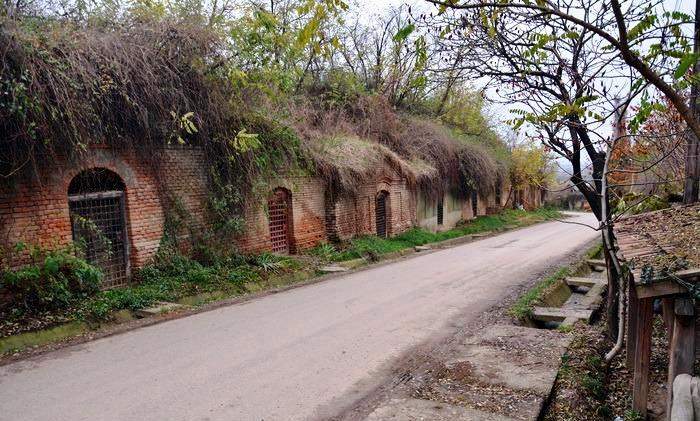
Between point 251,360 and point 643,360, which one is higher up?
point 643,360

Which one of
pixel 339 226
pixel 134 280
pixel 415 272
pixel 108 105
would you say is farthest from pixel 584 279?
pixel 108 105

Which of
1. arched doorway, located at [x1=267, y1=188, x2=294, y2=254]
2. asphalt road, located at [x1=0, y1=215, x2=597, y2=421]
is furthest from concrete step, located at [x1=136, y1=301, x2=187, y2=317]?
arched doorway, located at [x1=267, y1=188, x2=294, y2=254]

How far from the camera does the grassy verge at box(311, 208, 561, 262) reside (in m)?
16.8

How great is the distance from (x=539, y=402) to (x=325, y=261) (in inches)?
419

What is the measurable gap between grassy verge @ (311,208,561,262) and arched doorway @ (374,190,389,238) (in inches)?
22.0

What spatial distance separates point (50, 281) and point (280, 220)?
7528mm

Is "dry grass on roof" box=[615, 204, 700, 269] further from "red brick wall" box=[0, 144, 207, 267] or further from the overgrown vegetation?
"red brick wall" box=[0, 144, 207, 267]

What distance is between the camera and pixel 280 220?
15859 mm

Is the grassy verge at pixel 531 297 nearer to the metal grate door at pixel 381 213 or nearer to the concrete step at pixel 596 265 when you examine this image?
the concrete step at pixel 596 265

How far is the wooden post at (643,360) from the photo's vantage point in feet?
18.6

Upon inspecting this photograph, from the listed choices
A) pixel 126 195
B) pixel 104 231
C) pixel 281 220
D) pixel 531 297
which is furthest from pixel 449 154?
pixel 104 231

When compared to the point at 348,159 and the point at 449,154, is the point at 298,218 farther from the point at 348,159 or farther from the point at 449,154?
the point at 449,154

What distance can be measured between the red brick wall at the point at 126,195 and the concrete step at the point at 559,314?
Result: 26.6 ft

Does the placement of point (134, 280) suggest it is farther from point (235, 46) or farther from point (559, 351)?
point (559, 351)
